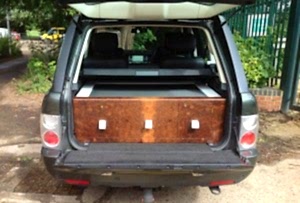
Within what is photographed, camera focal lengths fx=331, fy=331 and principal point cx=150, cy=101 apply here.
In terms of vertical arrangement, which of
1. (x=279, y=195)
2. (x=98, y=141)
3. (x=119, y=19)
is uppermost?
(x=119, y=19)

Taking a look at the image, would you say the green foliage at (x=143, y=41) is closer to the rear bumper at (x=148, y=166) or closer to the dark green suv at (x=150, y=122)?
the dark green suv at (x=150, y=122)

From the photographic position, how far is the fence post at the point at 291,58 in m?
6.00

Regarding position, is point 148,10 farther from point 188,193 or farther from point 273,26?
point 273,26

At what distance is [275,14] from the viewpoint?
646cm

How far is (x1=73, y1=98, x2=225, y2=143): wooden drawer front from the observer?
2824 mm

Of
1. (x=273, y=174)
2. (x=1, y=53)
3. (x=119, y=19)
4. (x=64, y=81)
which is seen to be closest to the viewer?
(x=64, y=81)

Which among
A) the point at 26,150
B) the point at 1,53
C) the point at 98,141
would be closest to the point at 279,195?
the point at 98,141

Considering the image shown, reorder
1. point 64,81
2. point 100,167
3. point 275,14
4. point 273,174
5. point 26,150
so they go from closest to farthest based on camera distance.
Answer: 1. point 100,167
2. point 64,81
3. point 273,174
4. point 26,150
5. point 275,14

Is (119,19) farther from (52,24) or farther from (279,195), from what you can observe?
(52,24)

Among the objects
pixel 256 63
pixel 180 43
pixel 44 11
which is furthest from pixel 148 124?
pixel 44 11

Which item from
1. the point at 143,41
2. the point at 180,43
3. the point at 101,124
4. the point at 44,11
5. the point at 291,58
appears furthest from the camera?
the point at 44,11

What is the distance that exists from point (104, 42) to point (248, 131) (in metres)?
1.92

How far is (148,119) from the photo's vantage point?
2.87 meters

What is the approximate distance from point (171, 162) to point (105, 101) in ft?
2.54
